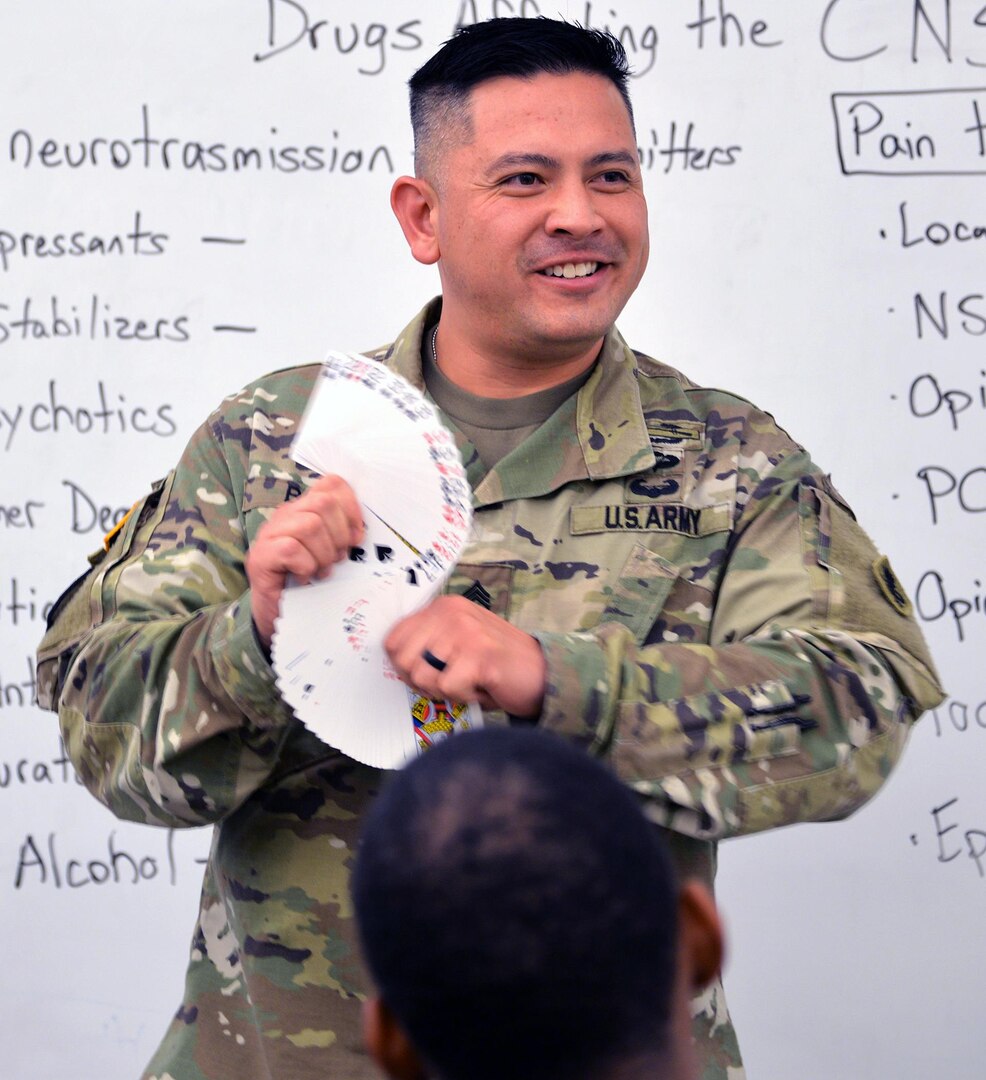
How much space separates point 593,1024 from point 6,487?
2.00 metres

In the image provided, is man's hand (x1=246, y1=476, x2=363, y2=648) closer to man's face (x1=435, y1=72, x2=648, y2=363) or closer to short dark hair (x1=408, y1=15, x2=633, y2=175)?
man's face (x1=435, y1=72, x2=648, y2=363)

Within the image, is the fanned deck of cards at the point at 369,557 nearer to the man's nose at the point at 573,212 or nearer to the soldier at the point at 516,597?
the soldier at the point at 516,597

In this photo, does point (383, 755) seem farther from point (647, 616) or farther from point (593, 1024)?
point (593, 1024)

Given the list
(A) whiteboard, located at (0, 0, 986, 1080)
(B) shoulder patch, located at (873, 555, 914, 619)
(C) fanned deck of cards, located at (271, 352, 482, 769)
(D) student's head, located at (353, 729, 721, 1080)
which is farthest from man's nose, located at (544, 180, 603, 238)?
(A) whiteboard, located at (0, 0, 986, 1080)

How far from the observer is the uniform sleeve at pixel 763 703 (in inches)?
48.1

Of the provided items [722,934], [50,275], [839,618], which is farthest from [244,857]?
[50,275]

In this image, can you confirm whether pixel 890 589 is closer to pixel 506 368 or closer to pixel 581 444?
pixel 581 444

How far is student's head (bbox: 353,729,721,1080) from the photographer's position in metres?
0.69

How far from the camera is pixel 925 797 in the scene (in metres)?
2.44

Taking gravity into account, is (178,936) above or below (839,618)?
below

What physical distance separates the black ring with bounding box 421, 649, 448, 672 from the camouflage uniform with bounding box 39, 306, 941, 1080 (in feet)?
0.31

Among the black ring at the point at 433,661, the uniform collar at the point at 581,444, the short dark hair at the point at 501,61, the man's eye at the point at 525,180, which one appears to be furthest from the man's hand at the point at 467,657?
the short dark hair at the point at 501,61

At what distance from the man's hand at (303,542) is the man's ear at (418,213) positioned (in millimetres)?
487

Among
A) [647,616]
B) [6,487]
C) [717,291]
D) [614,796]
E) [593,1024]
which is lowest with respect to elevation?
[593,1024]
